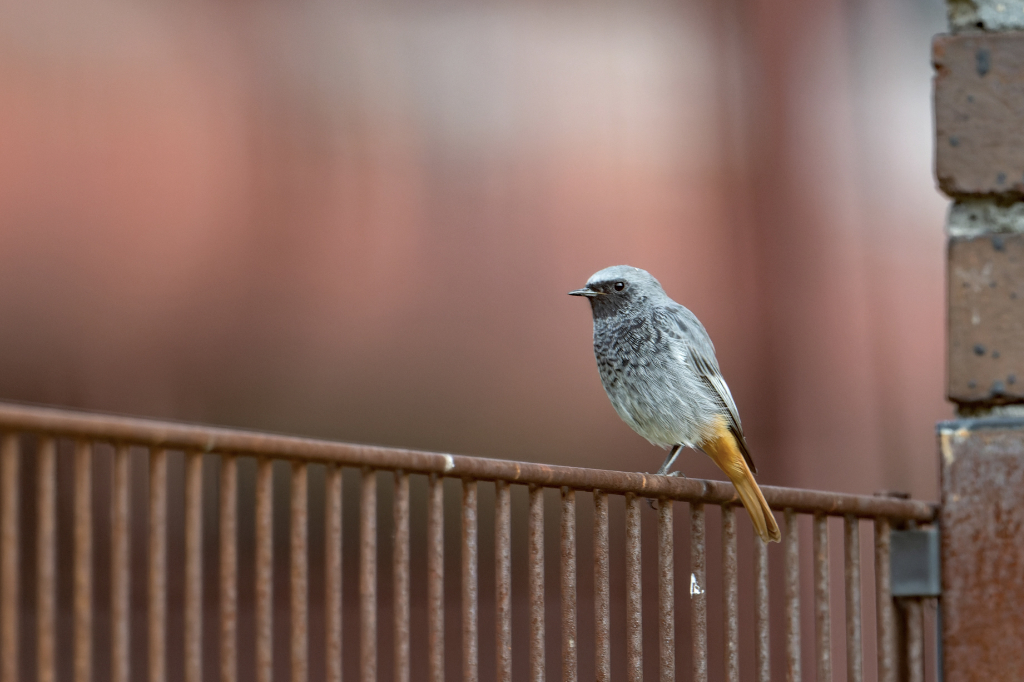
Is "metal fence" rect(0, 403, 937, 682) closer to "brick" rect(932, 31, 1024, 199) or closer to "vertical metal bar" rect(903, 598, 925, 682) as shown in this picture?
"vertical metal bar" rect(903, 598, 925, 682)

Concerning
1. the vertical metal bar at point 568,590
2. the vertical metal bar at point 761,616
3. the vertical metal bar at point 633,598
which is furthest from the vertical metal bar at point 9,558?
the vertical metal bar at point 761,616

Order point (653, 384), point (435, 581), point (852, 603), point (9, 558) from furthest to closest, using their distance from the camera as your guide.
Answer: point (653, 384) → point (852, 603) → point (435, 581) → point (9, 558)

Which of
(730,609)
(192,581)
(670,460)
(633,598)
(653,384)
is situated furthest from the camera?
(670,460)

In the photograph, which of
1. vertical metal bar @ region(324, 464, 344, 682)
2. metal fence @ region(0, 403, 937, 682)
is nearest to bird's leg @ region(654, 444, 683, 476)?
metal fence @ region(0, 403, 937, 682)

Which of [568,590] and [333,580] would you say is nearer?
[333,580]

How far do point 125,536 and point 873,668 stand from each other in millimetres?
2697

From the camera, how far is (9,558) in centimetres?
110

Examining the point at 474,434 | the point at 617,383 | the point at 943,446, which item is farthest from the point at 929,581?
the point at 474,434

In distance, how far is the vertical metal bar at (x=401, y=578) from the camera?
4.62 ft

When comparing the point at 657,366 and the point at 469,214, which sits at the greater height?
the point at 469,214

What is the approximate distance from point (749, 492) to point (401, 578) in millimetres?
846

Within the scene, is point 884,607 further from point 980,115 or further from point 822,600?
point 980,115

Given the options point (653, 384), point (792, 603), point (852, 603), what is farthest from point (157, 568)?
point (653, 384)

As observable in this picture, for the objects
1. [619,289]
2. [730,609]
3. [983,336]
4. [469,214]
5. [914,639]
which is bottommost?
[914,639]
